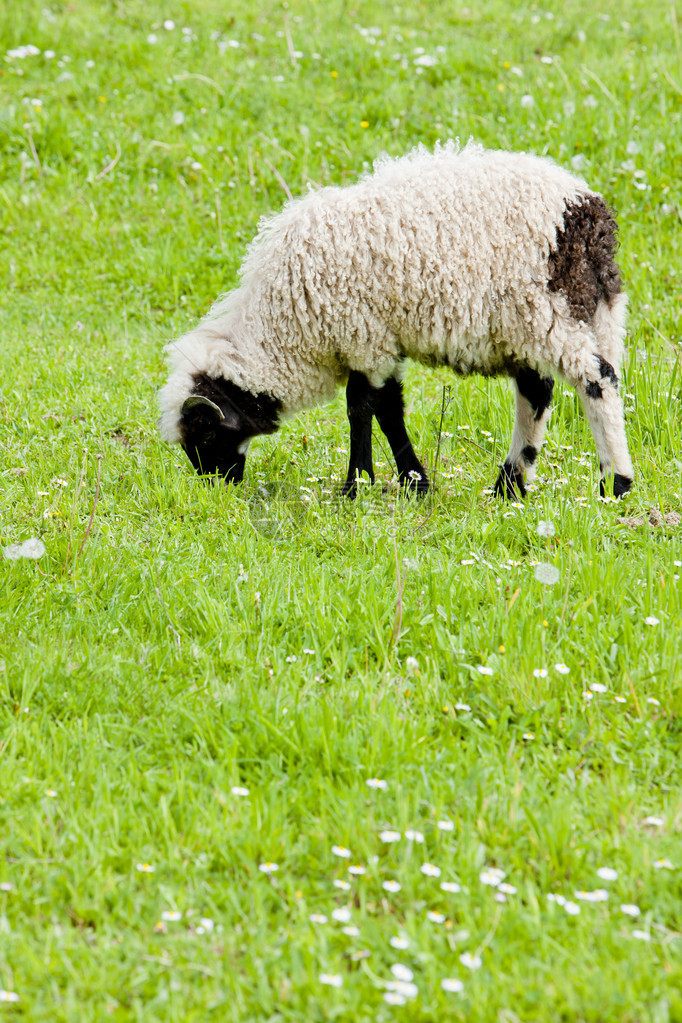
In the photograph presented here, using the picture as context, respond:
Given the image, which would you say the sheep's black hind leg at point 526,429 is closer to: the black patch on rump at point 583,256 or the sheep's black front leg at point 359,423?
the black patch on rump at point 583,256

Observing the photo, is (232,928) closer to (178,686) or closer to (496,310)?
(178,686)

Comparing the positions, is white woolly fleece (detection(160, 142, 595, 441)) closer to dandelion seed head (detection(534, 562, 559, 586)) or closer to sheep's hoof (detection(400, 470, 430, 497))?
sheep's hoof (detection(400, 470, 430, 497))

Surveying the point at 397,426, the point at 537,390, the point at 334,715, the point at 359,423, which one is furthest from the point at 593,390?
the point at 334,715

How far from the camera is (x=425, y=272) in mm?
4613

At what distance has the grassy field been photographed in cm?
226

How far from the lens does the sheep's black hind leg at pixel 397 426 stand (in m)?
5.15

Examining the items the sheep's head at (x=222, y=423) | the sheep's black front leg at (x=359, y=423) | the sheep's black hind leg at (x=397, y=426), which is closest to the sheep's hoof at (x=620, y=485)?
the sheep's black hind leg at (x=397, y=426)

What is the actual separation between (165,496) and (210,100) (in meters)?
6.55

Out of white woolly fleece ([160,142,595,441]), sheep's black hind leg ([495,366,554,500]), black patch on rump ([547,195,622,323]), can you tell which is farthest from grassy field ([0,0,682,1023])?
black patch on rump ([547,195,622,323])

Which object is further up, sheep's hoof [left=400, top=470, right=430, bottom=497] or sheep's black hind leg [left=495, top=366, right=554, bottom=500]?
sheep's black hind leg [left=495, top=366, right=554, bottom=500]

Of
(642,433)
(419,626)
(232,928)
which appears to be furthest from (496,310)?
(232,928)

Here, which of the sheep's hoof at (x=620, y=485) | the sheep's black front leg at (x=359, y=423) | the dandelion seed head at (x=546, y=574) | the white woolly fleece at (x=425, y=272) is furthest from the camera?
the sheep's black front leg at (x=359, y=423)

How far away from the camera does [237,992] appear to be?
2.18 meters

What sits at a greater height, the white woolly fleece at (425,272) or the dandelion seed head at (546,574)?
the white woolly fleece at (425,272)
